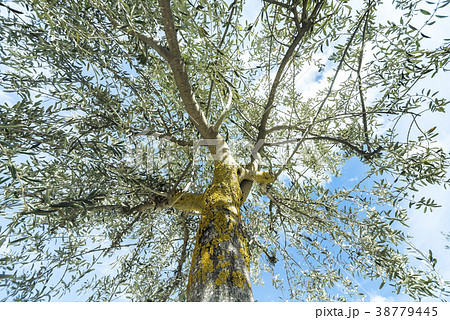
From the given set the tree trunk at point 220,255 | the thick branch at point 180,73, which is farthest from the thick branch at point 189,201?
the thick branch at point 180,73

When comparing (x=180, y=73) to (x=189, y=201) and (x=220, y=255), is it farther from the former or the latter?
(x=220, y=255)

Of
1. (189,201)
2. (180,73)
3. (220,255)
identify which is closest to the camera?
(220,255)

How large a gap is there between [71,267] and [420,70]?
15.0ft

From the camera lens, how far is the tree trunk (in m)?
1.71

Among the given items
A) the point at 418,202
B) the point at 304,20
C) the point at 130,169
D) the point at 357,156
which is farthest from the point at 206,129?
the point at 418,202

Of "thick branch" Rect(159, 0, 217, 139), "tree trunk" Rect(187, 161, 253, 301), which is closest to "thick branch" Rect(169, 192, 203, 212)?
"tree trunk" Rect(187, 161, 253, 301)

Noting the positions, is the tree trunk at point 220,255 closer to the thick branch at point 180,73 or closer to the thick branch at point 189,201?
the thick branch at point 189,201

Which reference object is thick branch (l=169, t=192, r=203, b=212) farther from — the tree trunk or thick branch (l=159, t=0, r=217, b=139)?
thick branch (l=159, t=0, r=217, b=139)

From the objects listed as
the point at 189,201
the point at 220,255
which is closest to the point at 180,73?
the point at 189,201

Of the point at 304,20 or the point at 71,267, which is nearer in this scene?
the point at 304,20

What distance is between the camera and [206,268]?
186cm

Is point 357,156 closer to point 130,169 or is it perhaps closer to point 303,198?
point 303,198

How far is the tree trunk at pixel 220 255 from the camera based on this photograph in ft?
5.61

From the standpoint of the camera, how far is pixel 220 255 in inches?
76.7
